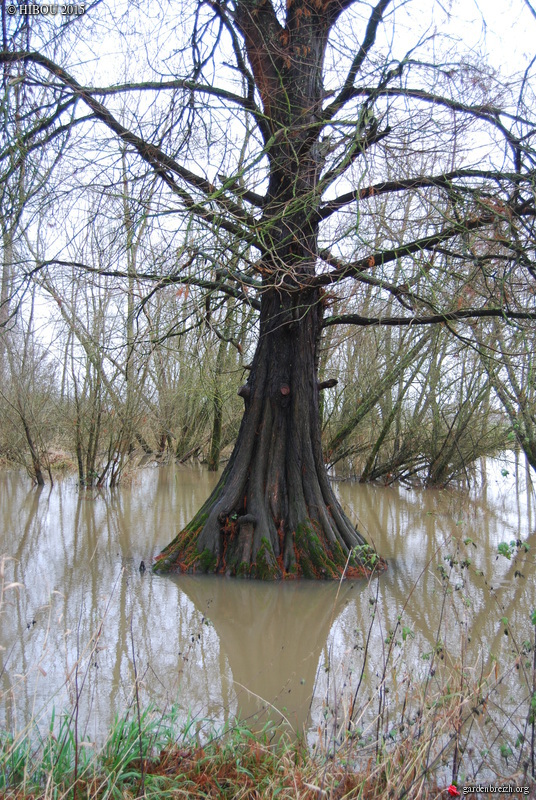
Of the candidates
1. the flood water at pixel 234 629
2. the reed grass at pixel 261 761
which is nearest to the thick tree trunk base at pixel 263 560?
the flood water at pixel 234 629

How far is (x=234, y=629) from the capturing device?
562cm

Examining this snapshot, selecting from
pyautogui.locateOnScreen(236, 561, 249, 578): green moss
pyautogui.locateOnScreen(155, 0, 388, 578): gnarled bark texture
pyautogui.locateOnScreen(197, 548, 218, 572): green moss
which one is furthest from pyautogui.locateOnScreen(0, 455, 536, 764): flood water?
pyautogui.locateOnScreen(155, 0, 388, 578): gnarled bark texture

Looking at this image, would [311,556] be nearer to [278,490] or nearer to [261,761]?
[278,490]

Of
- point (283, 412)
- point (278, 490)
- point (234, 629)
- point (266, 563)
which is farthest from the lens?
point (283, 412)

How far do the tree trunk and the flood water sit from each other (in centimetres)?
32

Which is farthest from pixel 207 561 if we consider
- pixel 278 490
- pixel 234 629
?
pixel 234 629

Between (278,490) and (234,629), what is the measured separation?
2.17m

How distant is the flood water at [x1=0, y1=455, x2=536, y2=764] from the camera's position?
12.8ft

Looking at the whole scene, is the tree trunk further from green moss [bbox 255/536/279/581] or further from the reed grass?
the reed grass

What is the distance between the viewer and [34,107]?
19.4 feet

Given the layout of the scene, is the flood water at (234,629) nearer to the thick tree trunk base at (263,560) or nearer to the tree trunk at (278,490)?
the thick tree trunk base at (263,560)

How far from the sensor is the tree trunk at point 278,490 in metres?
7.23

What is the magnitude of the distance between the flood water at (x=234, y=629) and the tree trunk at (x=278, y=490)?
318 millimetres

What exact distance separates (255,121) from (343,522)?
175 inches
